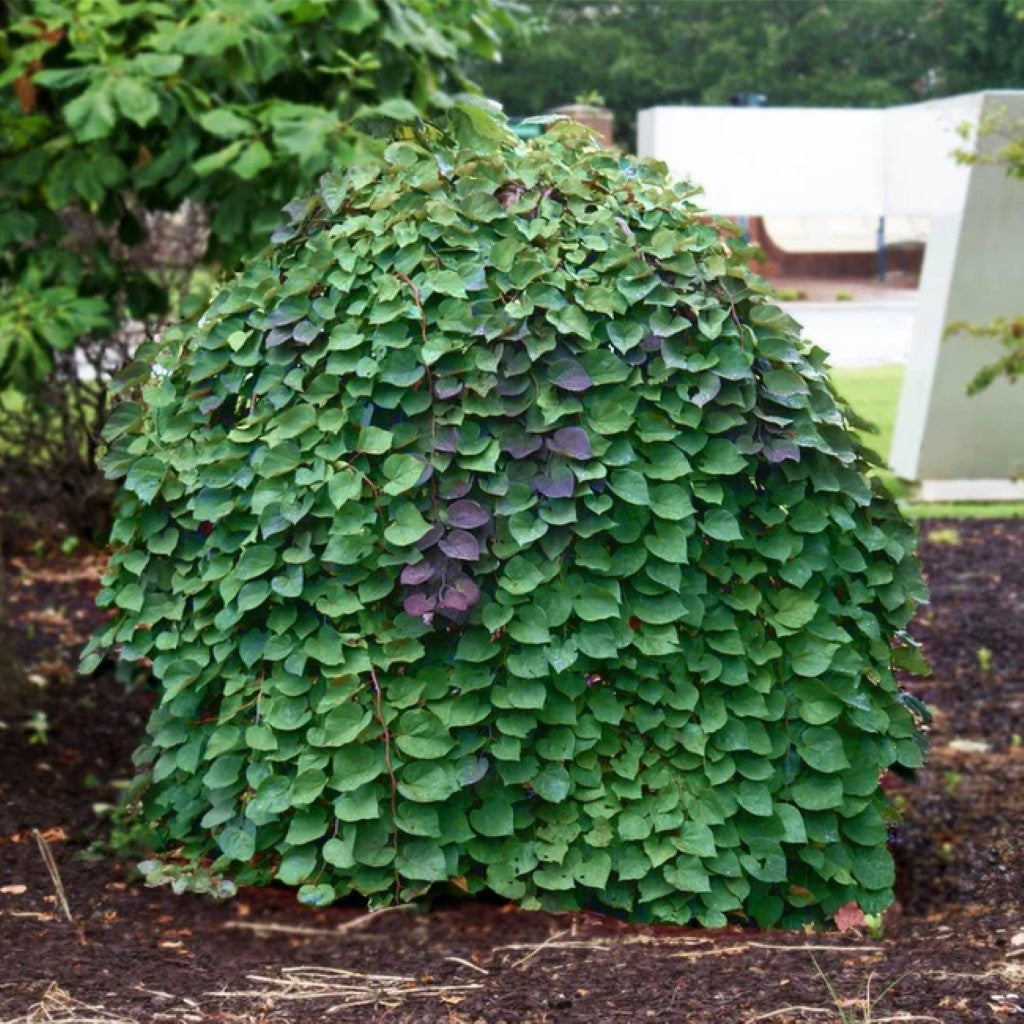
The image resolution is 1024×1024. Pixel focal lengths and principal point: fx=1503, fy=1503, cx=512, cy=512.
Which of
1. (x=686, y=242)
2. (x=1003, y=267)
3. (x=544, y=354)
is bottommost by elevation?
(x=544, y=354)

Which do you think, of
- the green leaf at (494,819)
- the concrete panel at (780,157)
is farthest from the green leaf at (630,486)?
the concrete panel at (780,157)

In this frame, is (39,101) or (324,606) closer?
(324,606)

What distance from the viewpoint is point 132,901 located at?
124 inches

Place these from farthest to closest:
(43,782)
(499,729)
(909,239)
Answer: (909,239)
(43,782)
(499,729)

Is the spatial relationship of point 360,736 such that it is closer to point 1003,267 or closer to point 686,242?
point 686,242

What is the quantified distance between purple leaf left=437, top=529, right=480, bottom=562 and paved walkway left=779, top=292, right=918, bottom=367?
13.1 metres

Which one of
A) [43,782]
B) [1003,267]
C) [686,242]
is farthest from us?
[1003,267]

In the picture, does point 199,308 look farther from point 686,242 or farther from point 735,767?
point 735,767

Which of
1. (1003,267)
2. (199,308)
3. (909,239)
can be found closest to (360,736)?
(199,308)

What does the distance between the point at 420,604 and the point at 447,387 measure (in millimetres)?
433

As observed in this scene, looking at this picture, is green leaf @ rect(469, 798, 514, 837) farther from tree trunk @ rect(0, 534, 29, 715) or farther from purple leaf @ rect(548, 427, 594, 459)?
tree trunk @ rect(0, 534, 29, 715)

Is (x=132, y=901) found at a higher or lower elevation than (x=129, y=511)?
lower

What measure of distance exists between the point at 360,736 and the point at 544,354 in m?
0.84

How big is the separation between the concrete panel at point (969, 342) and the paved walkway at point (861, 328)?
21.2 ft
